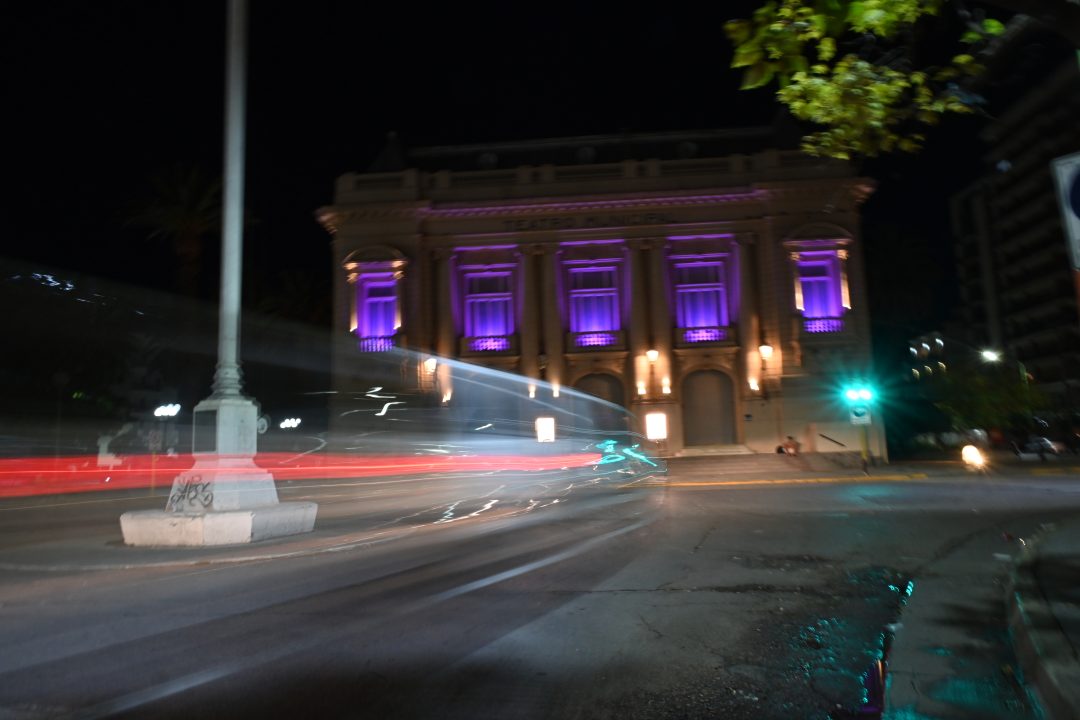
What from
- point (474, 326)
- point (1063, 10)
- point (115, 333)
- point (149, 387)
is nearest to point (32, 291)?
point (115, 333)

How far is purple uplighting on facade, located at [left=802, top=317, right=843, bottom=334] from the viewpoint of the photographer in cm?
3875

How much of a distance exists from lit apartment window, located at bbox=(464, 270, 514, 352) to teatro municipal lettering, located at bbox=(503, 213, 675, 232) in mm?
2551

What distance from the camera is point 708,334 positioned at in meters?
40.2

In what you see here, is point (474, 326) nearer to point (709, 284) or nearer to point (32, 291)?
point (709, 284)

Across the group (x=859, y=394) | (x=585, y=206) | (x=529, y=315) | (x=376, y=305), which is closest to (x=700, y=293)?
(x=585, y=206)

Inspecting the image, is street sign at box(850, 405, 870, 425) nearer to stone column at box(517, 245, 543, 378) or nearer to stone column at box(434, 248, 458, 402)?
stone column at box(517, 245, 543, 378)

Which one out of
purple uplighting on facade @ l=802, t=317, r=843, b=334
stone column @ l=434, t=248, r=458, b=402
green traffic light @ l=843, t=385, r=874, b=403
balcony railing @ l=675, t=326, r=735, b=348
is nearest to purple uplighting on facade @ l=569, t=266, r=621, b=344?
balcony railing @ l=675, t=326, r=735, b=348

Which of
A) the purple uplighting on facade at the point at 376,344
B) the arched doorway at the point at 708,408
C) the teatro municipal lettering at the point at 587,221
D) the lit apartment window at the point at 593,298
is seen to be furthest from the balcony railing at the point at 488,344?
the arched doorway at the point at 708,408

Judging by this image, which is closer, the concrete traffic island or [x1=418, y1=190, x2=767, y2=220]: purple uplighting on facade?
the concrete traffic island

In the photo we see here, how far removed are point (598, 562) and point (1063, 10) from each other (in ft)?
23.7

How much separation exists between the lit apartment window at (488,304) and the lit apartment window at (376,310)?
3.75 metres

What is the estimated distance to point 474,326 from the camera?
4178 cm

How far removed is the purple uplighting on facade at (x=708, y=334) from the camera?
40156mm

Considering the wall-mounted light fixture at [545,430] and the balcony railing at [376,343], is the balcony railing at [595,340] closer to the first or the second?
the balcony railing at [376,343]
